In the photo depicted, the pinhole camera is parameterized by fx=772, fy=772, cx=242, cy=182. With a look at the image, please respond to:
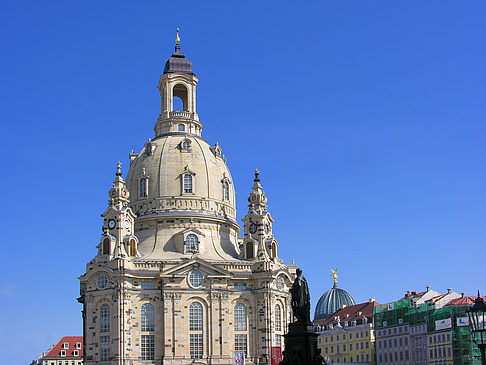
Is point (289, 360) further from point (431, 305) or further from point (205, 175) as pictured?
point (431, 305)

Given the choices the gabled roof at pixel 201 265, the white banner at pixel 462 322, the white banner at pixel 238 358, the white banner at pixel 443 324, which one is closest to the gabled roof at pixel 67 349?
the gabled roof at pixel 201 265

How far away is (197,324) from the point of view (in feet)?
282

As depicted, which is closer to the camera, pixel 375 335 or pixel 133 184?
pixel 133 184

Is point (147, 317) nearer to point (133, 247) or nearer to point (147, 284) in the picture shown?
point (147, 284)

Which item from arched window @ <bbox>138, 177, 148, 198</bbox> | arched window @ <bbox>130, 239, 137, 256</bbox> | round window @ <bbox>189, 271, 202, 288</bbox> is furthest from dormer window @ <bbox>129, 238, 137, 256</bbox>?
arched window @ <bbox>138, 177, 148, 198</bbox>

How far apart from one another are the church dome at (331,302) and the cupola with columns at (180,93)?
2454 inches

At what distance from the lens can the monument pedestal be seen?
36406 mm

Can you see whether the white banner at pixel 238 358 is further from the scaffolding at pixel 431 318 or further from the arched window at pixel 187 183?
the scaffolding at pixel 431 318

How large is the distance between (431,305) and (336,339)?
84.5 ft

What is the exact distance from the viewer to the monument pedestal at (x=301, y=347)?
3641 centimetres

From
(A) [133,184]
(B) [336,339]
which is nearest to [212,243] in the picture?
(A) [133,184]

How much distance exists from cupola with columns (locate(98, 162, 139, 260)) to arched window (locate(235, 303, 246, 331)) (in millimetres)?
13286

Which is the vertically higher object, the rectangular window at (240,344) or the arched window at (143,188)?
the arched window at (143,188)

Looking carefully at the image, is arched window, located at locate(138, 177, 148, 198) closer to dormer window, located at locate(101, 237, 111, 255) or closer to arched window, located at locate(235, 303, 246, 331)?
dormer window, located at locate(101, 237, 111, 255)
